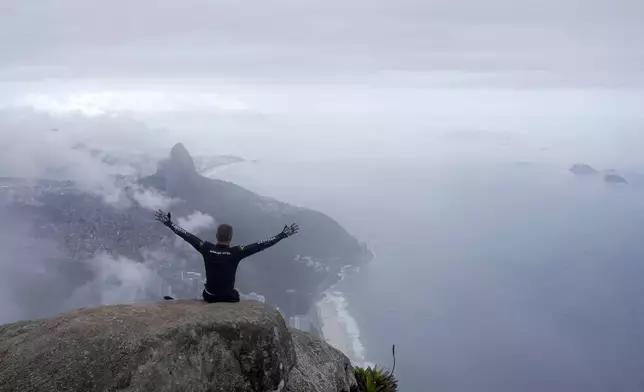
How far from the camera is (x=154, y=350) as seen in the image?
9078mm

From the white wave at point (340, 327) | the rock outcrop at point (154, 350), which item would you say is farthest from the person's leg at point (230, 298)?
the white wave at point (340, 327)

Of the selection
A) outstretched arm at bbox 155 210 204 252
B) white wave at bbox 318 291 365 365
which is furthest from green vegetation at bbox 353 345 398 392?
white wave at bbox 318 291 365 365

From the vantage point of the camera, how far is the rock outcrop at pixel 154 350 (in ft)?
28.4

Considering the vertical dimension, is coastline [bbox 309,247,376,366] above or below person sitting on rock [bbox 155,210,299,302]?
below

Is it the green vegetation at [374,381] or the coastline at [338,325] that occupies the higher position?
the green vegetation at [374,381]

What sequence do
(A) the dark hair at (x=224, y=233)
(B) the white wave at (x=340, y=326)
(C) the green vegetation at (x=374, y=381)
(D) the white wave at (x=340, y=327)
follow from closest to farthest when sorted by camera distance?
(A) the dark hair at (x=224, y=233) < (C) the green vegetation at (x=374, y=381) < (B) the white wave at (x=340, y=326) < (D) the white wave at (x=340, y=327)

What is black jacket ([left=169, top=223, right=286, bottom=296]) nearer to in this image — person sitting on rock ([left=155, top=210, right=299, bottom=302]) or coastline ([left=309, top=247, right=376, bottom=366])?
person sitting on rock ([left=155, top=210, right=299, bottom=302])

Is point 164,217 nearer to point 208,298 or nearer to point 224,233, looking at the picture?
point 224,233

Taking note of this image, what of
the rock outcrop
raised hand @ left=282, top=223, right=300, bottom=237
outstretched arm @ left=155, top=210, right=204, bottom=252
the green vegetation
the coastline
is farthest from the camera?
the coastline

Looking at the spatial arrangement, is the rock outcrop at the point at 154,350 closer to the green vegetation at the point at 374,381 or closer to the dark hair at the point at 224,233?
the dark hair at the point at 224,233

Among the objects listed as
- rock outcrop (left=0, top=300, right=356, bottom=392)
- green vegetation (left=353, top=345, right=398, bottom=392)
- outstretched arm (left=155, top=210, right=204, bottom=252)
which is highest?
outstretched arm (left=155, top=210, right=204, bottom=252)

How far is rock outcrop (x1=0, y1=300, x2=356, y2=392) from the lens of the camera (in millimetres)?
8648

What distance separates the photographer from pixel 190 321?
9766mm

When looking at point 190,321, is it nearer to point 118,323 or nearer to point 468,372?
point 118,323
